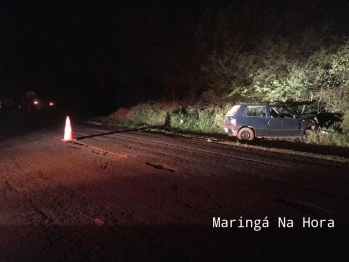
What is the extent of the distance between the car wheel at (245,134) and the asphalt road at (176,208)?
127 inches

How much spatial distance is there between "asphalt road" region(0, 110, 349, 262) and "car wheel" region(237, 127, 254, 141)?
10.6ft

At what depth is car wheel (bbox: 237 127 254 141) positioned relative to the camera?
Result: 1473 centimetres

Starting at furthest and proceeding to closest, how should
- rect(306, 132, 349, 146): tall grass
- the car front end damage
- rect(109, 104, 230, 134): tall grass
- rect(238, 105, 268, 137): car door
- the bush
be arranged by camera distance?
rect(109, 104, 230, 134): tall grass → rect(238, 105, 268, 137): car door → the bush → the car front end damage → rect(306, 132, 349, 146): tall grass

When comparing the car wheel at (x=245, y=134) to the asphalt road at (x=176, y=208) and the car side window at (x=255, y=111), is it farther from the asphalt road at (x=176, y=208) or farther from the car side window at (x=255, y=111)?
the asphalt road at (x=176, y=208)

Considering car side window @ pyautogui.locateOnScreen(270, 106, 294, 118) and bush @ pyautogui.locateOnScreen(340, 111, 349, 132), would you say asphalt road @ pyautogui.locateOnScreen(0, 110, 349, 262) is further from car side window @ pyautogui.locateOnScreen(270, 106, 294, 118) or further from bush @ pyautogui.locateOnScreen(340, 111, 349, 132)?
bush @ pyautogui.locateOnScreen(340, 111, 349, 132)

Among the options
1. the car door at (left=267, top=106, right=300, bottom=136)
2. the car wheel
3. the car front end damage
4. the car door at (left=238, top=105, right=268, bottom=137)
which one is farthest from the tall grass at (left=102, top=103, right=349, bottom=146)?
the car wheel

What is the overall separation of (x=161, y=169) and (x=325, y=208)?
4.55m

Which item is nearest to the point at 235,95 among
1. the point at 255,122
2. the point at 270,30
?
the point at 270,30

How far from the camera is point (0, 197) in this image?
24.8 ft

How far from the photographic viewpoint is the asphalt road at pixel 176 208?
4809 millimetres

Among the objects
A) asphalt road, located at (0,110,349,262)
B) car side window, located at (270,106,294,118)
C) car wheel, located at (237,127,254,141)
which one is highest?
car side window, located at (270,106,294,118)

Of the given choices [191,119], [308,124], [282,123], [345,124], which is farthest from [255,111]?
[191,119]

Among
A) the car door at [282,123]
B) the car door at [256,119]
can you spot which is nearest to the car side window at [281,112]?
the car door at [282,123]

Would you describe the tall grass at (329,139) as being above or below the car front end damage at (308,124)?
below
